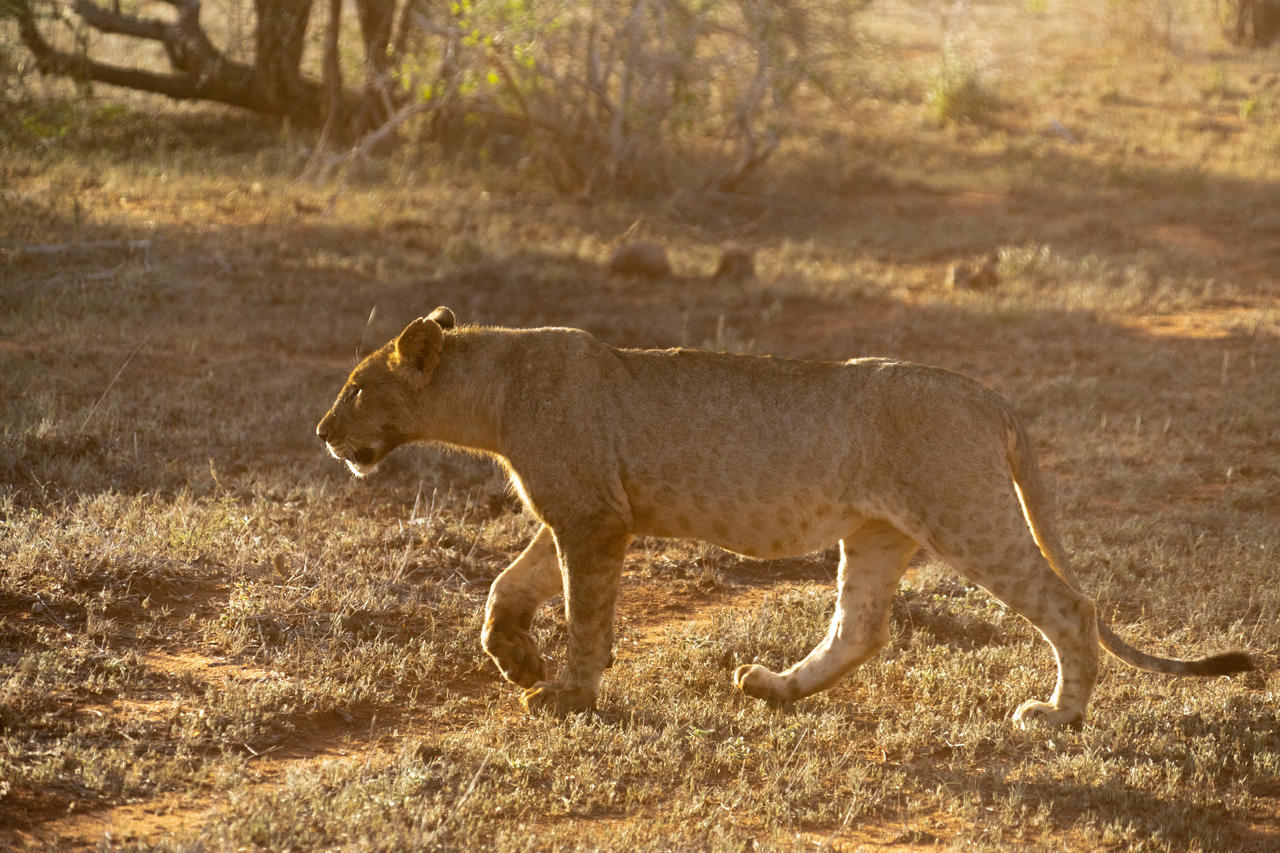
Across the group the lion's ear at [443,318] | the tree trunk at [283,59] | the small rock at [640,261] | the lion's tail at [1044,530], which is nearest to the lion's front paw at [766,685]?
the lion's tail at [1044,530]

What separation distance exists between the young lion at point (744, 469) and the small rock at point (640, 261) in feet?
25.8

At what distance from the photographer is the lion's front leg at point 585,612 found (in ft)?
18.4

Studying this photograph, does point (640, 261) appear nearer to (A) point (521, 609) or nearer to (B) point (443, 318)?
(B) point (443, 318)

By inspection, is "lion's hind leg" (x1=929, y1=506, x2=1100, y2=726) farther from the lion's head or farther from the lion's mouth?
the lion's mouth

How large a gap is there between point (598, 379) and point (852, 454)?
1.13 meters

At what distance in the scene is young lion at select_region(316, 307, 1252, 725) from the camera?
5.51 meters

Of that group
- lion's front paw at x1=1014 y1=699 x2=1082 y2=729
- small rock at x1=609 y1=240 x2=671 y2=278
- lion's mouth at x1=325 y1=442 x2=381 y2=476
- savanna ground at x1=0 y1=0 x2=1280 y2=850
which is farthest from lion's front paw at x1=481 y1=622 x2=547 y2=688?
small rock at x1=609 y1=240 x2=671 y2=278

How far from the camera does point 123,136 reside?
1766 cm

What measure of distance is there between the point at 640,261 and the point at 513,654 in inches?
327

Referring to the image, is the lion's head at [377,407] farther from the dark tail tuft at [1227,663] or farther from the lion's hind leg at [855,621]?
the dark tail tuft at [1227,663]

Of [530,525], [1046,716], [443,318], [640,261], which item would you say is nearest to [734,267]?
[640,261]

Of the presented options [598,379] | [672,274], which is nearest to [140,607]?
[598,379]

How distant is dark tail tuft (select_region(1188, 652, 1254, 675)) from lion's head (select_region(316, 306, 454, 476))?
11.6 feet

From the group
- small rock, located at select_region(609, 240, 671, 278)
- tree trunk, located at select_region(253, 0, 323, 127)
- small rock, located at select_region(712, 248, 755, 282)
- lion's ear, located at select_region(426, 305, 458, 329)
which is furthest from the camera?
tree trunk, located at select_region(253, 0, 323, 127)
